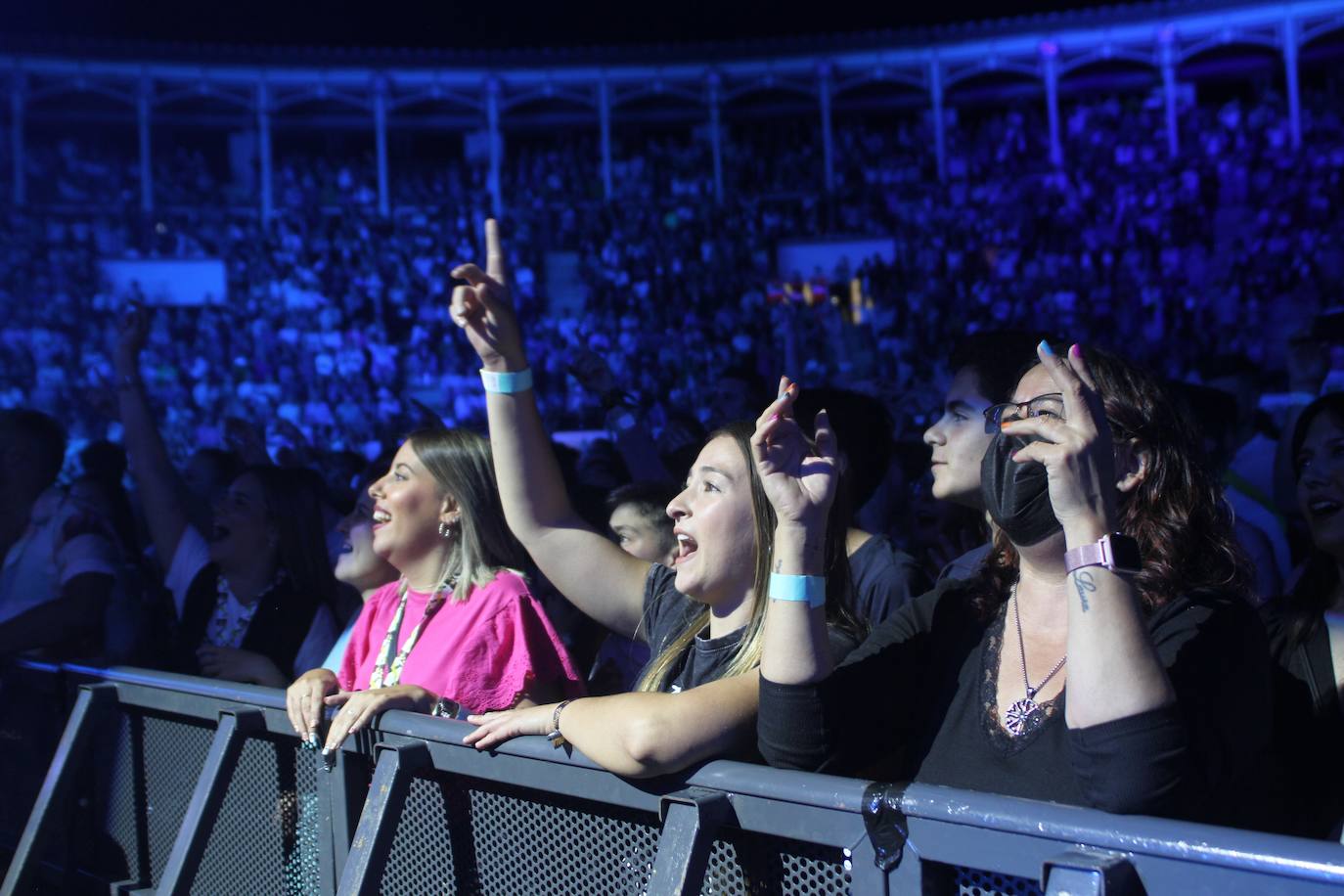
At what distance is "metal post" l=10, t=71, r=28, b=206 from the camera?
821 inches

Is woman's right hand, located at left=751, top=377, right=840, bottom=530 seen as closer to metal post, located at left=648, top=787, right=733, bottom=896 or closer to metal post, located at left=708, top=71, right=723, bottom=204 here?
metal post, located at left=648, top=787, right=733, bottom=896

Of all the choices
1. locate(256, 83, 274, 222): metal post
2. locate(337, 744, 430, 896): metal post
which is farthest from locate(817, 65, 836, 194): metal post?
locate(337, 744, 430, 896): metal post

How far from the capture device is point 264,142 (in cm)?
2242

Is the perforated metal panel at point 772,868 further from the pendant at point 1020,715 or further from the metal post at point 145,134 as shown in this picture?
the metal post at point 145,134

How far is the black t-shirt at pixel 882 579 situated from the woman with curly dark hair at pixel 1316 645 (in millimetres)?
659

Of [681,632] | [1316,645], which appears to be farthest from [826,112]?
[1316,645]

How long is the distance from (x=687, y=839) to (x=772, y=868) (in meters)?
0.12

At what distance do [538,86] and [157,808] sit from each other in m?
22.1

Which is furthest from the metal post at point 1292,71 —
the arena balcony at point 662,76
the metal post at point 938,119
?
the metal post at point 938,119

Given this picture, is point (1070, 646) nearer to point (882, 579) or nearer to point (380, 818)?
point (882, 579)

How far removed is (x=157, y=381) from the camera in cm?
1772

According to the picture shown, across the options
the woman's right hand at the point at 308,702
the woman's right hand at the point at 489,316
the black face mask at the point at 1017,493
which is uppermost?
the woman's right hand at the point at 489,316

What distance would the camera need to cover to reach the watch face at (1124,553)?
4.72ft

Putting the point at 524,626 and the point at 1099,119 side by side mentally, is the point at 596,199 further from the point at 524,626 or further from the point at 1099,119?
the point at 524,626
